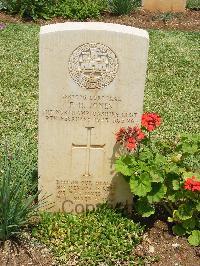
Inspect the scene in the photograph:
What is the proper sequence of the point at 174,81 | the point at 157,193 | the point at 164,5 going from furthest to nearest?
the point at 164,5 → the point at 174,81 → the point at 157,193

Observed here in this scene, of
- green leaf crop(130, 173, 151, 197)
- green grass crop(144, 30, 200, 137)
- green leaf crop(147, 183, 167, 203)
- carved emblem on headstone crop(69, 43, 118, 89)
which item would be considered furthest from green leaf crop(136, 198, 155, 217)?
green grass crop(144, 30, 200, 137)

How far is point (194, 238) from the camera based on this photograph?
413 centimetres

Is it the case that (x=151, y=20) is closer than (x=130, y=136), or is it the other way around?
(x=130, y=136)

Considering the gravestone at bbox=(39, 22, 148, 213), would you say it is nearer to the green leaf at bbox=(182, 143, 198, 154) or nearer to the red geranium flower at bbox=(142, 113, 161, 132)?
the red geranium flower at bbox=(142, 113, 161, 132)

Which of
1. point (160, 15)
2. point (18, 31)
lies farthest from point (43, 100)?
point (160, 15)

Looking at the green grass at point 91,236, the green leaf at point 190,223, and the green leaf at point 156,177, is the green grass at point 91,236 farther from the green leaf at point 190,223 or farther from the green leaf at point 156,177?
the green leaf at point 156,177

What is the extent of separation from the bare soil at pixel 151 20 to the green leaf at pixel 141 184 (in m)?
7.04

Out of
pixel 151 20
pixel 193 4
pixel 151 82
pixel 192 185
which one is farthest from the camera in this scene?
pixel 193 4

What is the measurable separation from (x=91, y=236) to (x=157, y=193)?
0.64 meters

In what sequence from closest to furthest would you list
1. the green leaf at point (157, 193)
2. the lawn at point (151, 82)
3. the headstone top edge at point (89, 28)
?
1. the headstone top edge at point (89, 28)
2. the green leaf at point (157, 193)
3. the lawn at point (151, 82)

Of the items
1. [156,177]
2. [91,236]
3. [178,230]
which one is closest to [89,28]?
[156,177]

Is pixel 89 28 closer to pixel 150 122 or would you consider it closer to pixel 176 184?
pixel 150 122

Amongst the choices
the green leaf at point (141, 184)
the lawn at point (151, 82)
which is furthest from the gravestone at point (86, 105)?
the lawn at point (151, 82)

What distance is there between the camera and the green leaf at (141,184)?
3.94 metres
